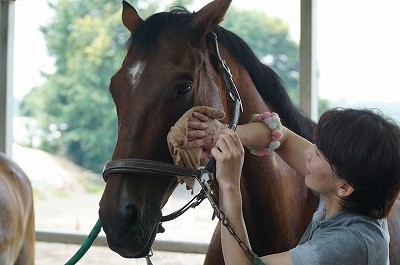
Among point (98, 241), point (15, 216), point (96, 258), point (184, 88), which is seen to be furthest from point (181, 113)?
point (96, 258)

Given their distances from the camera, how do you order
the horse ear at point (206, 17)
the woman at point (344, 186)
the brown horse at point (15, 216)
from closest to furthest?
the woman at point (344, 186)
the horse ear at point (206, 17)
the brown horse at point (15, 216)

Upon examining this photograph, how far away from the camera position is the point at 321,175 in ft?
4.10

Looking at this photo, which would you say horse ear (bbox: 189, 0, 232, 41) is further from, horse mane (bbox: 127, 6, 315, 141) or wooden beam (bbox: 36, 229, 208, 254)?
wooden beam (bbox: 36, 229, 208, 254)

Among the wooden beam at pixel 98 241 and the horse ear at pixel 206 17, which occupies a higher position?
the horse ear at pixel 206 17

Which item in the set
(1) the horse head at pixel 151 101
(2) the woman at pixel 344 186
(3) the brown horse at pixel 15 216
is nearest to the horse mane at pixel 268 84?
(1) the horse head at pixel 151 101

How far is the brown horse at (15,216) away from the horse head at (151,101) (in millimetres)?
1965

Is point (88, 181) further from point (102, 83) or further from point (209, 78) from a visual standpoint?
point (209, 78)

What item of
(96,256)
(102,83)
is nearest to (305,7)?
(96,256)

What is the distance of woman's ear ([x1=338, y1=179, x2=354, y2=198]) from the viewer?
3.98 ft

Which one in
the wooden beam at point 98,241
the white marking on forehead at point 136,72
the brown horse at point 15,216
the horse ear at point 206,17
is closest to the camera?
the white marking on forehead at point 136,72

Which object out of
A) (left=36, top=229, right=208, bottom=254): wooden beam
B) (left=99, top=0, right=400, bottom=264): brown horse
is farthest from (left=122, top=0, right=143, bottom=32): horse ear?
(left=36, top=229, right=208, bottom=254): wooden beam

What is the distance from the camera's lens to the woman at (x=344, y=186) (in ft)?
3.84

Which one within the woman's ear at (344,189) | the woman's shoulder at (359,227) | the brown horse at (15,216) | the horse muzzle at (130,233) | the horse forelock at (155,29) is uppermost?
the horse forelock at (155,29)

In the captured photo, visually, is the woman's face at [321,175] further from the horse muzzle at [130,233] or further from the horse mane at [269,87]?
the horse mane at [269,87]
